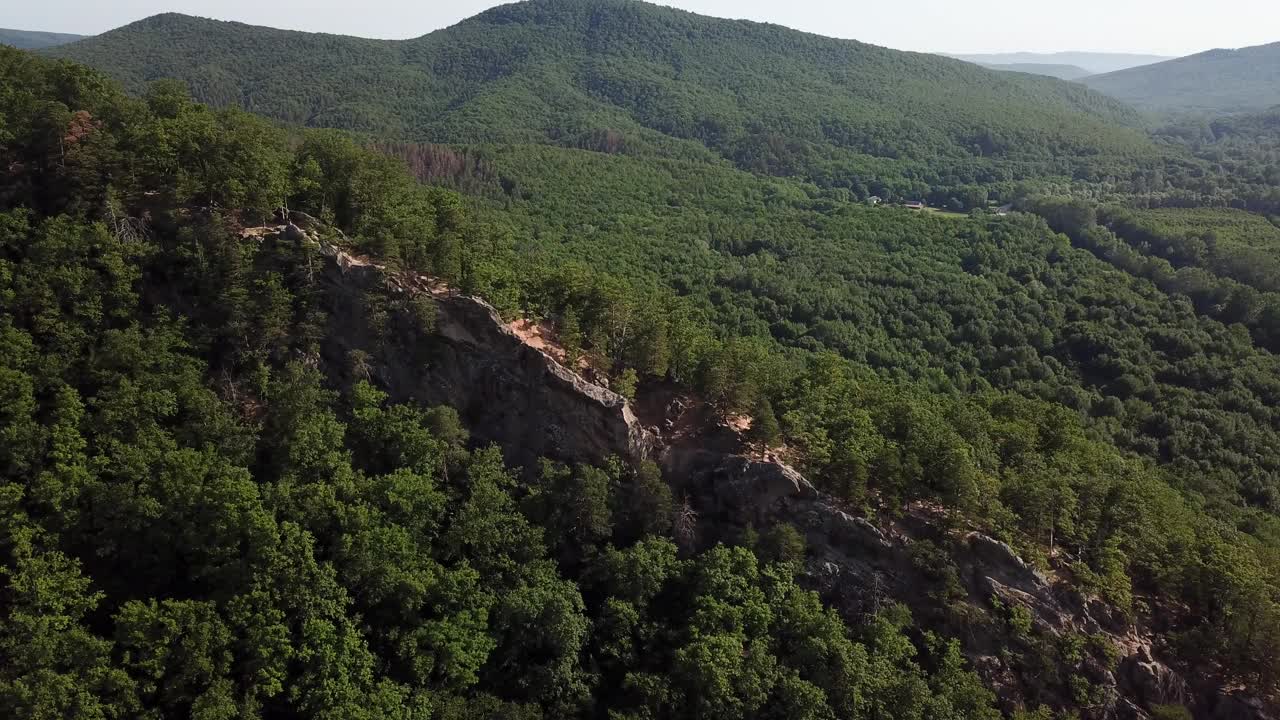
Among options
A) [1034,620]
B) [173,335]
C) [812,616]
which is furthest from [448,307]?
[1034,620]

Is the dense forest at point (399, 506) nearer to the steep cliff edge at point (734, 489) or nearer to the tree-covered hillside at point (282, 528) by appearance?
the tree-covered hillside at point (282, 528)

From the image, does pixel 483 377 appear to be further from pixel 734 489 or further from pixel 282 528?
pixel 734 489

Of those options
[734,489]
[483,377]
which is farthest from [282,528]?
[734,489]

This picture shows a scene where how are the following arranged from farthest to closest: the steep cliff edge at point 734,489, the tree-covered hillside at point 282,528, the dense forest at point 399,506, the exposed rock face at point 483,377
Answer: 1. the exposed rock face at point 483,377
2. the steep cliff edge at point 734,489
3. the dense forest at point 399,506
4. the tree-covered hillside at point 282,528

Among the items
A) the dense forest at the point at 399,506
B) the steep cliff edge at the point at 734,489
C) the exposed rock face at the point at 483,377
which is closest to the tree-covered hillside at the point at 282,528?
the dense forest at the point at 399,506

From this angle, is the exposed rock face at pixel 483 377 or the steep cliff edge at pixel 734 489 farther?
the exposed rock face at pixel 483 377

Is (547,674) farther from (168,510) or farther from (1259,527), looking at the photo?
(1259,527)

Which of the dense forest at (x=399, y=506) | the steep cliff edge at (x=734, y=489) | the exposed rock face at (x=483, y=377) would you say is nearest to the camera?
the dense forest at (x=399, y=506)

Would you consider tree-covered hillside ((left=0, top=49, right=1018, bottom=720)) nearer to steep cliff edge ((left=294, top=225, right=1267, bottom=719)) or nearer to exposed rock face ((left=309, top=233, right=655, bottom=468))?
exposed rock face ((left=309, top=233, right=655, bottom=468))
